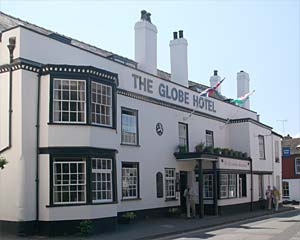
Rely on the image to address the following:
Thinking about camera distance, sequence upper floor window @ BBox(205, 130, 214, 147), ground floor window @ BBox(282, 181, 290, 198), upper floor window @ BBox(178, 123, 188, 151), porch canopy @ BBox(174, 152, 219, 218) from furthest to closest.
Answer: ground floor window @ BBox(282, 181, 290, 198)
upper floor window @ BBox(205, 130, 214, 147)
upper floor window @ BBox(178, 123, 188, 151)
porch canopy @ BBox(174, 152, 219, 218)

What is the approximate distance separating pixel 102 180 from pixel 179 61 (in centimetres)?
1341

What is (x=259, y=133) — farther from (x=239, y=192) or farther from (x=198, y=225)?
(x=198, y=225)

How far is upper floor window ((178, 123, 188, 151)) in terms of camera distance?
26.5 m

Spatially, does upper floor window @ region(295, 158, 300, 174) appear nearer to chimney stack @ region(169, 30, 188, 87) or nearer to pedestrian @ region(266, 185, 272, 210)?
pedestrian @ region(266, 185, 272, 210)

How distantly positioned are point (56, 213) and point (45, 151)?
2.30 meters

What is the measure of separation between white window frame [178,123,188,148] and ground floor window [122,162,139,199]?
497 centimetres

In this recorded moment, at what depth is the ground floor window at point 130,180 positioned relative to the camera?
70.0 feet

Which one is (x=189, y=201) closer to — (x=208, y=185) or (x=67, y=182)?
(x=208, y=185)

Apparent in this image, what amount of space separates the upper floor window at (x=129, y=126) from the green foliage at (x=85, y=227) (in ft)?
18.0

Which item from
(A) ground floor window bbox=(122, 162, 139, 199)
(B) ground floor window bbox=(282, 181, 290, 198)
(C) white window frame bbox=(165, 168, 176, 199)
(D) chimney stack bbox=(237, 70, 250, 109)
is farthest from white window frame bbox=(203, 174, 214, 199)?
(B) ground floor window bbox=(282, 181, 290, 198)

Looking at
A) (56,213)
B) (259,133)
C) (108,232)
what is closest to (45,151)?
(56,213)

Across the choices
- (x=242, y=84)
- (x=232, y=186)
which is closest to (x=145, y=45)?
(x=232, y=186)

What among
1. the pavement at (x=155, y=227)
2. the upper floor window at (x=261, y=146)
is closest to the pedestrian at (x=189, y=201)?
the pavement at (x=155, y=227)

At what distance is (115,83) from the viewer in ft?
63.6
